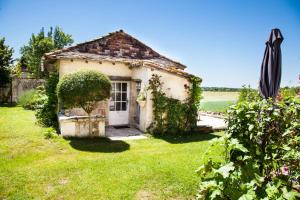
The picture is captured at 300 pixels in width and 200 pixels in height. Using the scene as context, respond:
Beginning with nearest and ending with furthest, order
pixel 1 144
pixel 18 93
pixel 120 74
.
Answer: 1. pixel 1 144
2. pixel 120 74
3. pixel 18 93

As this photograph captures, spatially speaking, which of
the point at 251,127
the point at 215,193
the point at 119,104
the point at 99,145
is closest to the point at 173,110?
the point at 119,104

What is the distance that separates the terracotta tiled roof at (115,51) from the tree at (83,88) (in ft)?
7.73

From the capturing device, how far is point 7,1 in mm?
13734

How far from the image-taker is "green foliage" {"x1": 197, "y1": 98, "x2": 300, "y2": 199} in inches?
134

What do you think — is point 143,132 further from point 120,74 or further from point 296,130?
point 296,130

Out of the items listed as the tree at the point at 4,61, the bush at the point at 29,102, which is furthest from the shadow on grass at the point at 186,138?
the tree at the point at 4,61

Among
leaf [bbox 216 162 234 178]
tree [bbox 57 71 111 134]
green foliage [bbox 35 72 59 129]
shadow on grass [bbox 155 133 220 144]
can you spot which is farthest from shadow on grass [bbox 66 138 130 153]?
leaf [bbox 216 162 234 178]

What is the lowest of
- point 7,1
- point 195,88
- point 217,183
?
point 217,183

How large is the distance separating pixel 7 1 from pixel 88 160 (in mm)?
11741

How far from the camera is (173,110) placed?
10.9 metres

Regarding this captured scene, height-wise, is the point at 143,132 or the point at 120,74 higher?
the point at 120,74

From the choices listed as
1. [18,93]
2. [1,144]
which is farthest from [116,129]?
[18,93]

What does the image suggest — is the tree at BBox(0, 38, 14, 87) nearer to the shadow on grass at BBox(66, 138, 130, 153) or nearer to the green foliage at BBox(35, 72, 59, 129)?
the green foliage at BBox(35, 72, 59, 129)

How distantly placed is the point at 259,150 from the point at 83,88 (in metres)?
6.76
